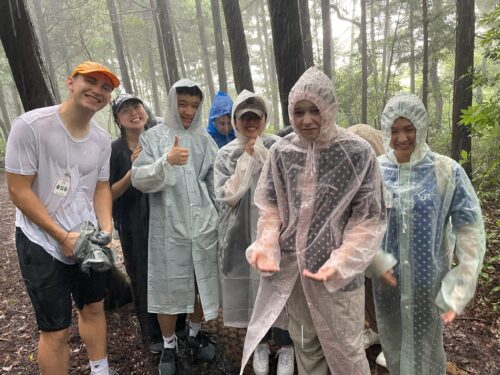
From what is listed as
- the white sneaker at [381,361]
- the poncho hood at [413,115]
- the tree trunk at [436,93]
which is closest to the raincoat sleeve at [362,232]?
the poncho hood at [413,115]

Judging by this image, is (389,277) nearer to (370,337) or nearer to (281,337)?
(281,337)

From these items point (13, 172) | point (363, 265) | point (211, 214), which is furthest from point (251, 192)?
point (13, 172)

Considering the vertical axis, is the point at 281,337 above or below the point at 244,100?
below

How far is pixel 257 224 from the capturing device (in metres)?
2.13

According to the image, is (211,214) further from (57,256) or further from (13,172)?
(13,172)

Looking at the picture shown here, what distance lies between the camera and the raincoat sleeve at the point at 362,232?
1623mm

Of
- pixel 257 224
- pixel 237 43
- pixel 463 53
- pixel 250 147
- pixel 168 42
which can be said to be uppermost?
pixel 168 42

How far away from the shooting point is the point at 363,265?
5.49ft

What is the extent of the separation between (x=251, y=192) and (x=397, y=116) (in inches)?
42.8

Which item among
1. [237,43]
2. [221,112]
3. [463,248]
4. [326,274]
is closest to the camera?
[326,274]

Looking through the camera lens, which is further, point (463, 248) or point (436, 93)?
point (436, 93)

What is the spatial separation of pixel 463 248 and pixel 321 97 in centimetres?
117

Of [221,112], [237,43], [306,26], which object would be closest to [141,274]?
[221,112]

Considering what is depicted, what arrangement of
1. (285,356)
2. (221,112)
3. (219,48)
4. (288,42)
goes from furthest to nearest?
(219,48), (288,42), (221,112), (285,356)
